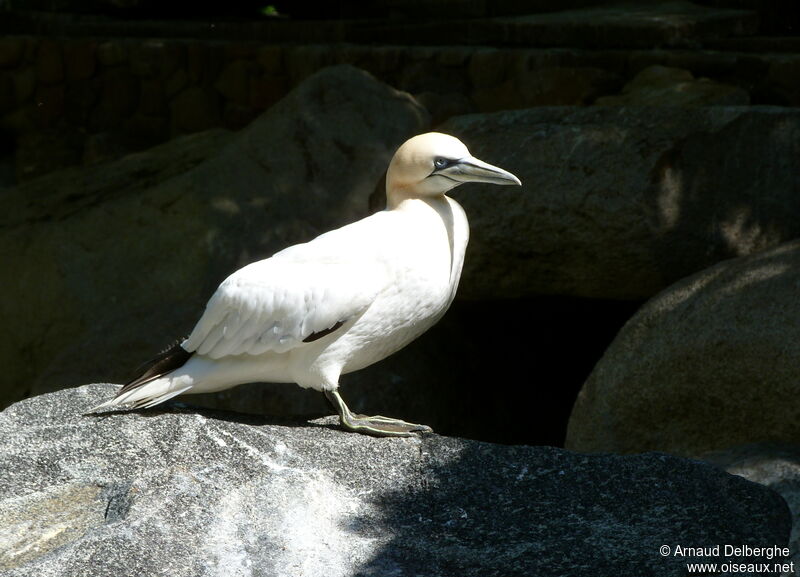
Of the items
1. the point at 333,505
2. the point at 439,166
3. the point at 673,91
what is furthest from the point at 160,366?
the point at 673,91

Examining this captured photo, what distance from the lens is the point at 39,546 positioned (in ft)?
11.1

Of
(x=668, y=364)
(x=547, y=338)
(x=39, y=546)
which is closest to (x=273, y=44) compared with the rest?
(x=547, y=338)

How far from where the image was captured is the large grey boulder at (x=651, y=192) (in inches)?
227

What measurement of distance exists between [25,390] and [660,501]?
4.54 metres

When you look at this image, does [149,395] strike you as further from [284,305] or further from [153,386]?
[284,305]

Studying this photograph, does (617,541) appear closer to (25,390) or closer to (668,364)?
→ (668,364)

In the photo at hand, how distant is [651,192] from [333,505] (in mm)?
2856

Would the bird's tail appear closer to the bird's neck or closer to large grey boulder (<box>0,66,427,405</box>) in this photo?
the bird's neck

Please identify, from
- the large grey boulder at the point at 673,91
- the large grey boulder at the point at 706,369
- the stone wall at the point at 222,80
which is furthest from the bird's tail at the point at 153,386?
the stone wall at the point at 222,80

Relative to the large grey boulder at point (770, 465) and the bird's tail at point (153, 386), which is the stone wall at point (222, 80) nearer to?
the large grey boulder at point (770, 465)

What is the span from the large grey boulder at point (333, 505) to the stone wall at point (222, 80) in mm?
4197

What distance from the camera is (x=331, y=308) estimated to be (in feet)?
13.1

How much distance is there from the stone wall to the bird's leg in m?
4.08

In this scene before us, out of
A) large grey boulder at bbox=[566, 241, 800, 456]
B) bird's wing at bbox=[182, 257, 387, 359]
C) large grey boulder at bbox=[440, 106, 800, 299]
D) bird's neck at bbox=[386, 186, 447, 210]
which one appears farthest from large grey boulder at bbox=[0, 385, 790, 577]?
large grey boulder at bbox=[440, 106, 800, 299]
